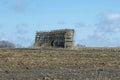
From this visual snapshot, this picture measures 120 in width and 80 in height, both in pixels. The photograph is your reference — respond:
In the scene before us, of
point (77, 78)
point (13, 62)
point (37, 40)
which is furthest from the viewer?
point (37, 40)

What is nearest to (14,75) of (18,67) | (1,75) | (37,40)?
A: (1,75)

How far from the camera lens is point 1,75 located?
2091 cm

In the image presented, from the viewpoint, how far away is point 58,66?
26922 mm

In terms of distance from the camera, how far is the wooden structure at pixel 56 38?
5822 cm

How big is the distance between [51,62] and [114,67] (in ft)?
13.9

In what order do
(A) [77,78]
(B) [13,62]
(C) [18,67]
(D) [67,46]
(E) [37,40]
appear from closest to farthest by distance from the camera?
1. (A) [77,78]
2. (C) [18,67]
3. (B) [13,62]
4. (D) [67,46]
5. (E) [37,40]

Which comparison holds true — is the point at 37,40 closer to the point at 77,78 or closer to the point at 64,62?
the point at 64,62

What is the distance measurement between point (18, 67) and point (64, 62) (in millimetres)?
4078

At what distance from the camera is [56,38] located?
197 ft

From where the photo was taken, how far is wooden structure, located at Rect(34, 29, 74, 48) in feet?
191

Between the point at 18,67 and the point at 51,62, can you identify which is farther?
the point at 51,62

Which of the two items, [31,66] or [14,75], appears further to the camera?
[31,66]

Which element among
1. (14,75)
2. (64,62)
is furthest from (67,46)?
(14,75)

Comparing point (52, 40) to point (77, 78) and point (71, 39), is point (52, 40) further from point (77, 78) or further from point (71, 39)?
point (77, 78)
